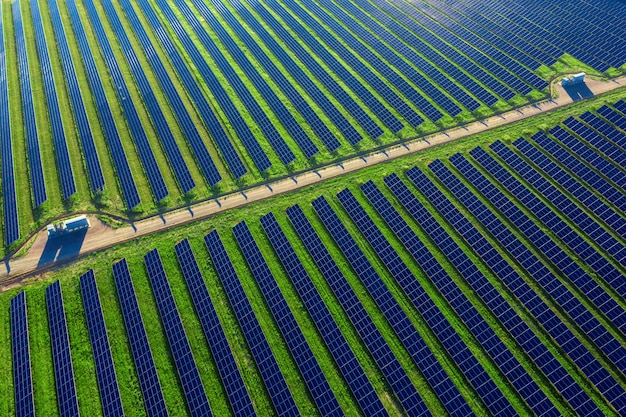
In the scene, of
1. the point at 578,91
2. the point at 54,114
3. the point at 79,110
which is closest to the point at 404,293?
the point at 578,91

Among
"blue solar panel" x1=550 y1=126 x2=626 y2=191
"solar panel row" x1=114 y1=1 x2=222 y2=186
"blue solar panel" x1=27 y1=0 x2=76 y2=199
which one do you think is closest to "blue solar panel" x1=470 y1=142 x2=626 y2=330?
"blue solar panel" x1=550 y1=126 x2=626 y2=191

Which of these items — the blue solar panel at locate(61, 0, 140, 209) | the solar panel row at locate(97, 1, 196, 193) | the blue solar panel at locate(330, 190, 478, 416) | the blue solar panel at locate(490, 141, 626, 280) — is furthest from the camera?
the solar panel row at locate(97, 1, 196, 193)

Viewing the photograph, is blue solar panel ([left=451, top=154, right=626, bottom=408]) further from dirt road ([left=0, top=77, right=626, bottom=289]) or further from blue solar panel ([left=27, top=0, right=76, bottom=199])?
blue solar panel ([left=27, top=0, right=76, bottom=199])

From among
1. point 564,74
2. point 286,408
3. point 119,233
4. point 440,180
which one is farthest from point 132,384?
point 564,74

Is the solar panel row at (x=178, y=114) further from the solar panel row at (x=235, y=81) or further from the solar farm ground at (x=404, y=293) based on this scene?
the solar farm ground at (x=404, y=293)

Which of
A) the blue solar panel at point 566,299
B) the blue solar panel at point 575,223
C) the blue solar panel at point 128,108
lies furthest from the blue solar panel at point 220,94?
the blue solar panel at point 575,223

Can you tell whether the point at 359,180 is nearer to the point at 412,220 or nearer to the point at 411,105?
the point at 412,220
